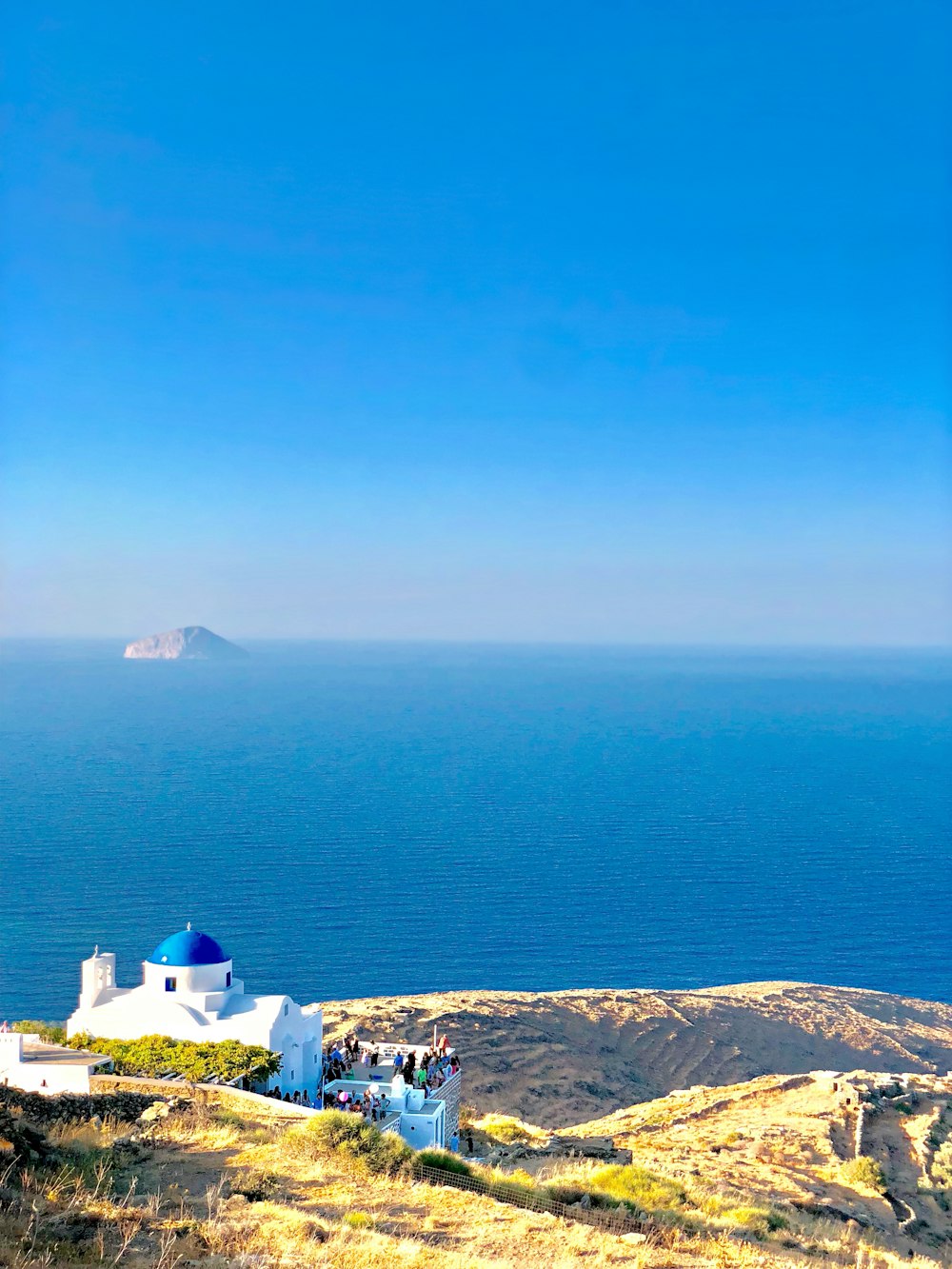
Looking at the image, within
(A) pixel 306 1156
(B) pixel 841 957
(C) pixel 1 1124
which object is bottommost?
(B) pixel 841 957

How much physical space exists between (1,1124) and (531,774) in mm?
107059

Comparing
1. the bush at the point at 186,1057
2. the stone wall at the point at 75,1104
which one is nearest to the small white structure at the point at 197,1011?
the bush at the point at 186,1057

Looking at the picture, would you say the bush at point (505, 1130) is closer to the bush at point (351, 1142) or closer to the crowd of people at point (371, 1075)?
the crowd of people at point (371, 1075)

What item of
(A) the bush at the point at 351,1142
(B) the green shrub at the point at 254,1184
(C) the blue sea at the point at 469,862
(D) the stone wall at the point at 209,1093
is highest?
(B) the green shrub at the point at 254,1184

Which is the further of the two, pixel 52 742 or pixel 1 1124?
pixel 52 742

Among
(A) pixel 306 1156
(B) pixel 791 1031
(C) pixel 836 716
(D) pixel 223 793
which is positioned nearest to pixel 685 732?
(C) pixel 836 716

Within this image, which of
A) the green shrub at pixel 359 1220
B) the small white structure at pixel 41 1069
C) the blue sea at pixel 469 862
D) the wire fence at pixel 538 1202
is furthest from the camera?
the blue sea at pixel 469 862

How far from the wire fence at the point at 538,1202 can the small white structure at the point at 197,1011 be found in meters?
9.51

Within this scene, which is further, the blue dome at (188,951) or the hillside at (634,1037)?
the hillside at (634,1037)

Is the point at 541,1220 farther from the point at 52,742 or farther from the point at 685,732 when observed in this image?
the point at 685,732

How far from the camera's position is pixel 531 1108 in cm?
3559

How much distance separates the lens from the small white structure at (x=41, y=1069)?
20922 millimetres

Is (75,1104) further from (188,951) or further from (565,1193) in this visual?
(565,1193)

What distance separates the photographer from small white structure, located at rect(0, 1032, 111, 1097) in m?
20.9
